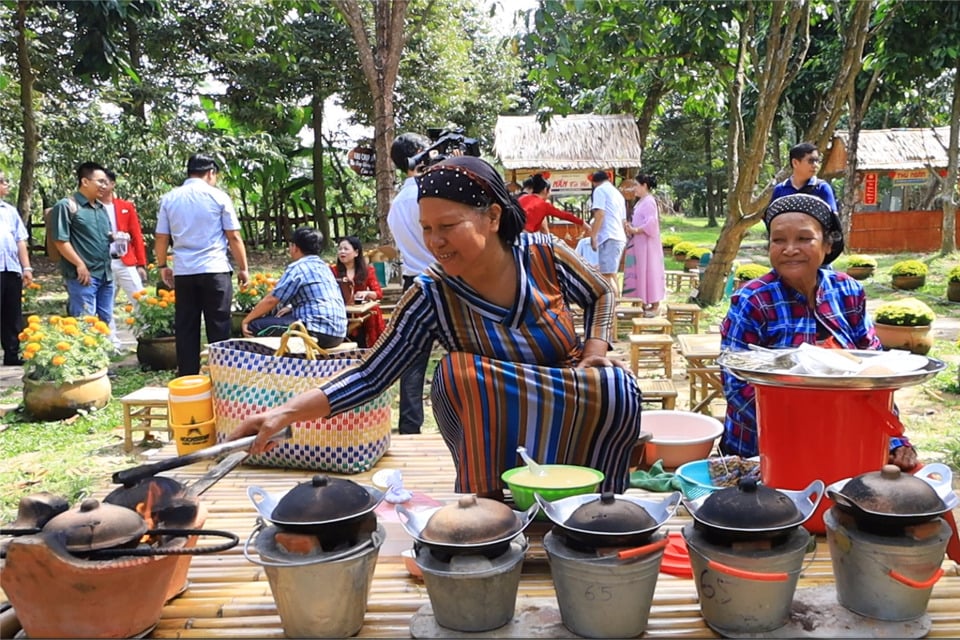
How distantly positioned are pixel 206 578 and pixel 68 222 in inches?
236

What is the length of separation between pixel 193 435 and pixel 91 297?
4.12 m

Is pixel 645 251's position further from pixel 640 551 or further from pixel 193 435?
pixel 640 551

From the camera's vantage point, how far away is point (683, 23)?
342 inches

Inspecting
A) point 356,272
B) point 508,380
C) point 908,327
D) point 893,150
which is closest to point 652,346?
point 908,327

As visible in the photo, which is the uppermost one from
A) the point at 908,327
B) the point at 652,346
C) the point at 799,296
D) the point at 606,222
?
the point at 606,222

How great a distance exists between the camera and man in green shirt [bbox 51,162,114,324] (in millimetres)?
7051

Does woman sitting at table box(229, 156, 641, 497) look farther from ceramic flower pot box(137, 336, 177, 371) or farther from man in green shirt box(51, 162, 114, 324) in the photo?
man in green shirt box(51, 162, 114, 324)

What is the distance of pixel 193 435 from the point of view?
12.9 feet

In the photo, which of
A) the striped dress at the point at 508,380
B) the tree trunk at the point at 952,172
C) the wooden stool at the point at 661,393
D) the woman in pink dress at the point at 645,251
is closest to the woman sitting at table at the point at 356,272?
the wooden stool at the point at 661,393

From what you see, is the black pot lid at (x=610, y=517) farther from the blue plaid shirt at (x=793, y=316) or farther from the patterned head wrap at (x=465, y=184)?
the blue plaid shirt at (x=793, y=316)

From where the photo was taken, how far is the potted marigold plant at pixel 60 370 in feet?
18.3

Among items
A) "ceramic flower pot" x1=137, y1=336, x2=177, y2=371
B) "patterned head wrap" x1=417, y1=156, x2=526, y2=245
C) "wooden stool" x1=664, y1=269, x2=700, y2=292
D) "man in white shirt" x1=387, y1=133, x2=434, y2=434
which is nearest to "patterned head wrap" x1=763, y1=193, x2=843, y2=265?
"patterned head wrap" x1=417, y1=156, x2=526, y2=245

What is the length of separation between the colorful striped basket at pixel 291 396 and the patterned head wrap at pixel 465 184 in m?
1.46

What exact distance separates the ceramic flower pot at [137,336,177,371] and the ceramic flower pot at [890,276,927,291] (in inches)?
447
